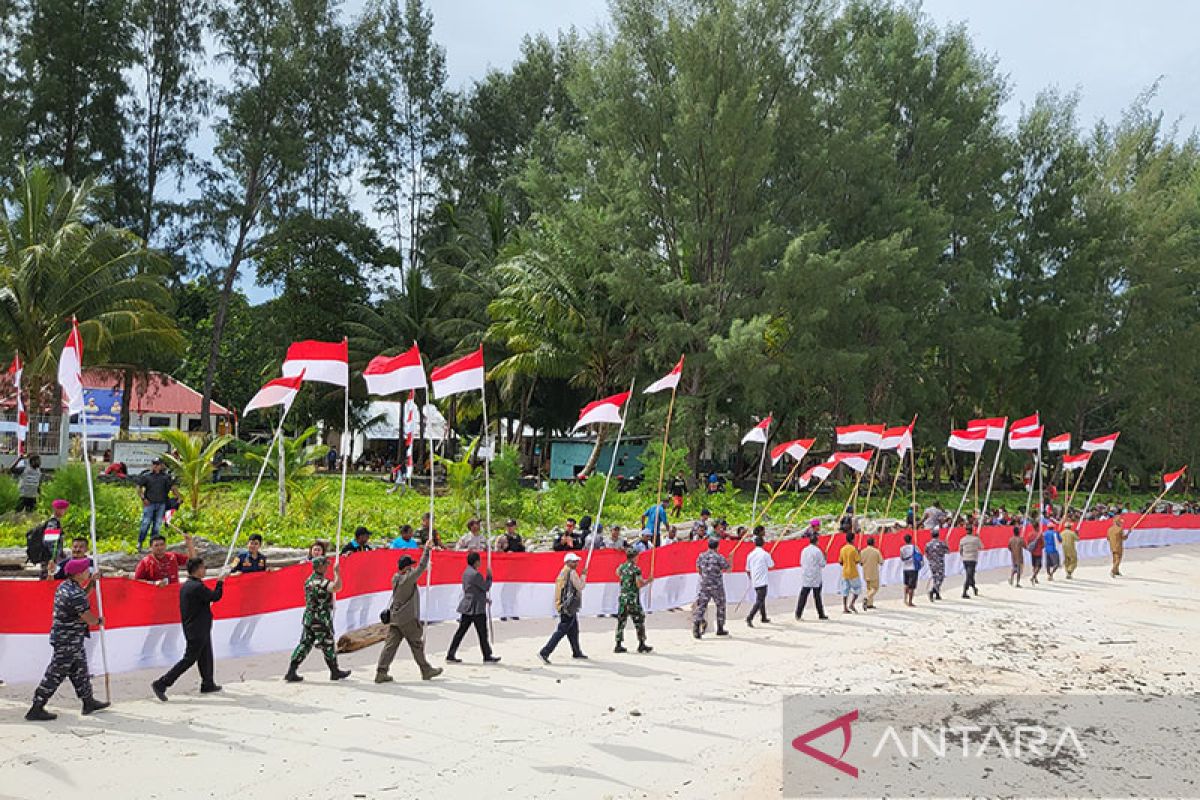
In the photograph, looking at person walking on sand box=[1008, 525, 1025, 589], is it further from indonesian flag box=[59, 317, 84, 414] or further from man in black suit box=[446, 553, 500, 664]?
indonesian flag box=[59, 317, 84, 414]

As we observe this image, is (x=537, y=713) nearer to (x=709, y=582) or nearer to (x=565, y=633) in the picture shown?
(x=565, y=633)

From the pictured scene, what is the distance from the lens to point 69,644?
906cm

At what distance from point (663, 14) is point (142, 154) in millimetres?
21071

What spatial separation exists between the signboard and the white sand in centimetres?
1529

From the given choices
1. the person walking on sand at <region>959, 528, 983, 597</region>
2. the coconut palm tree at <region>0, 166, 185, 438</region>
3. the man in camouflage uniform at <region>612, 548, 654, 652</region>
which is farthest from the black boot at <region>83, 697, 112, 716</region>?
the coconut palm tree at <region>0, 166, 185, 438</region>

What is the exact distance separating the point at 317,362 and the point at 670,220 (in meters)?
22.9

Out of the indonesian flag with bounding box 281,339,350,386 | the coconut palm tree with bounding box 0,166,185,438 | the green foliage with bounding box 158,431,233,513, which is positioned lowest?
the green foliage with bounding box 158,431,233,513

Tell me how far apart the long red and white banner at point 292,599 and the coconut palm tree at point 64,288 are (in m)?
15.2

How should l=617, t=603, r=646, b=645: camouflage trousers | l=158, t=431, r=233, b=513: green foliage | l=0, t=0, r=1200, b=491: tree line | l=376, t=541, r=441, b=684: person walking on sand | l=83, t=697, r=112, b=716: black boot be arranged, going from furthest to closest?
l=0, t=0, r=1200, b=491: tree line → l=158, t=431, r=233, b=513: green foliage → l=617, t=603, r=646, b=645: camouflage trousers → l=376, t=541, r=441, b=684: person walking on sand → l=83, t=697, r=112, b=716: black boot

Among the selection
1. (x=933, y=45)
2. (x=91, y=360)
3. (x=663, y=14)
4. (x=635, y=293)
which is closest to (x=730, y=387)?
(x=635, y=293)

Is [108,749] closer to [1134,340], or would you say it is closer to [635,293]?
[635,293]

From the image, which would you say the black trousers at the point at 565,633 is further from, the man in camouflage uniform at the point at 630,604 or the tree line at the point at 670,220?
the tree line at the point at 670,220

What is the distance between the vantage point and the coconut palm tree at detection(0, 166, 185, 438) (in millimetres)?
25000

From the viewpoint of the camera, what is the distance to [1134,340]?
4569 centimetres
